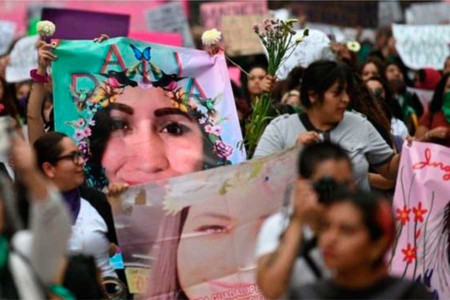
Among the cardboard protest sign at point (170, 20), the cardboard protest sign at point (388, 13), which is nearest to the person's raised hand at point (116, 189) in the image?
the cardboard protest sign at point (170, 20)

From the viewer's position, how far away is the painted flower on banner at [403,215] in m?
8.08

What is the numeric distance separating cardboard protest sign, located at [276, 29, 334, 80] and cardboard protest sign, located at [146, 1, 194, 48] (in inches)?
238

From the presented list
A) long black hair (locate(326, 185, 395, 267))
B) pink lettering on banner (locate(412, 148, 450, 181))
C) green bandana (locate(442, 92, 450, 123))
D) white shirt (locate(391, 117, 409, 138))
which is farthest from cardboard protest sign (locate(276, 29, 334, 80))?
long black hair (locate(326, 185, 395, 267))

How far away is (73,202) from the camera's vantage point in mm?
7152

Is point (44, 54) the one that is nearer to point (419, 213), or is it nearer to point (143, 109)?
point (143, 109)

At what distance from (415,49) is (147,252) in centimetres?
846

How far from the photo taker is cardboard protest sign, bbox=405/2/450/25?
18562mm

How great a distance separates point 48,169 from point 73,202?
20cm

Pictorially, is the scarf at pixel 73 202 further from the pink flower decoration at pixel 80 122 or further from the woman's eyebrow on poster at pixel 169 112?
the woman's eyebrow on poster at pixel 169 112

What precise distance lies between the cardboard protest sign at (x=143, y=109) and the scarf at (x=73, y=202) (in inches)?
47.1

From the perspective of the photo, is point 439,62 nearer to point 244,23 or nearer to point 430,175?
point 244,23

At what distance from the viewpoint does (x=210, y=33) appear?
9180mm

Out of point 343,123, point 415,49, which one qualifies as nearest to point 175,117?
point 343,123

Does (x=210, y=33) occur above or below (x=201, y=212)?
above
